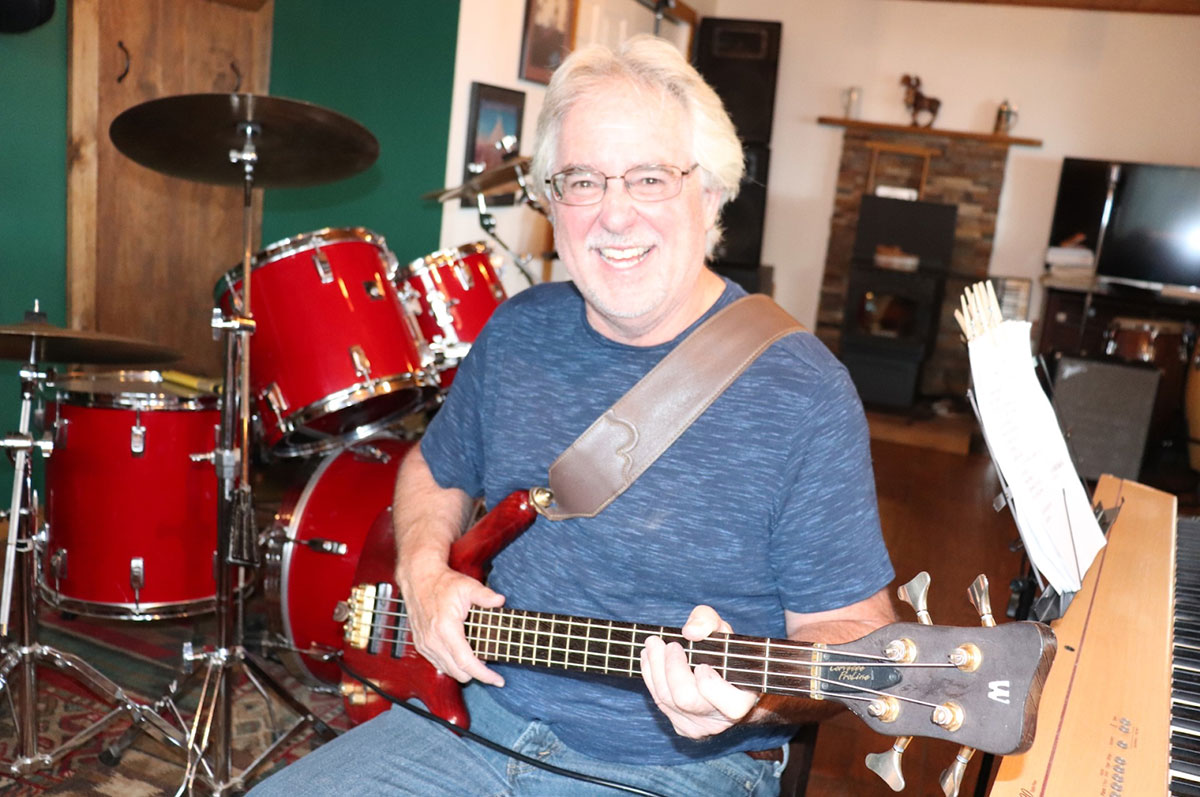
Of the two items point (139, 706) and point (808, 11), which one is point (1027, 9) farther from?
point (139, 706)

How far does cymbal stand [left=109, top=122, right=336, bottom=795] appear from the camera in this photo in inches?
80.4

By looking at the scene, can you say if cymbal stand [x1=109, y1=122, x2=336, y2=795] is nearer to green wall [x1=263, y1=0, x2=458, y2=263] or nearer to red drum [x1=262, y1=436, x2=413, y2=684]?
red drum [x1=262, y1=436, x2=413, y2=684]

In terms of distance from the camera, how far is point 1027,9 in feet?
23.0

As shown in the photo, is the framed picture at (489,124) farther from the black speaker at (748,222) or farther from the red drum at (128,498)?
the black speaker at (748,222)

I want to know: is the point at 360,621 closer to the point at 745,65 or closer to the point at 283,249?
the point at 283,249

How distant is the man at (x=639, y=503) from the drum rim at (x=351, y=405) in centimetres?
95

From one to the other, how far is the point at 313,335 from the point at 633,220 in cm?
125

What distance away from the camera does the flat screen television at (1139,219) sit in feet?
21.8

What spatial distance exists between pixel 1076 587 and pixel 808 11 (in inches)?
270

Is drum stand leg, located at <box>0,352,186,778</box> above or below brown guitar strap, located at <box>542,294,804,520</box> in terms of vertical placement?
below

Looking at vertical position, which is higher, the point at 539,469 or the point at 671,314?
the point at 671,314

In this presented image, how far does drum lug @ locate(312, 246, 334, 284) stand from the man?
3.48ft

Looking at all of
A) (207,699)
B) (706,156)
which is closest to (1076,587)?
(706,156)

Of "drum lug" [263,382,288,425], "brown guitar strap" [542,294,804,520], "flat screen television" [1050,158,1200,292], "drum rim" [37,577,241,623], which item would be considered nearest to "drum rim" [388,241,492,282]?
"drum lug" [263,382,288,425]
